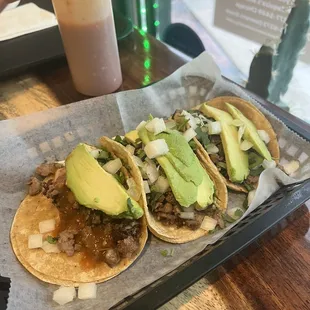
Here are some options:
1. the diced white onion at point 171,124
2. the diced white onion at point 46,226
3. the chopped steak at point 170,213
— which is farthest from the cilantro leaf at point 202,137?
the diced white onion at point 46,226

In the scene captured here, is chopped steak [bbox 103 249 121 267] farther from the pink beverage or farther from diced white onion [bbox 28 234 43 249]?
the pink beverage

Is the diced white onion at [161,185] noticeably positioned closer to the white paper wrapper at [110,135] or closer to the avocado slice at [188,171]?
the avocado slice at [188,171]

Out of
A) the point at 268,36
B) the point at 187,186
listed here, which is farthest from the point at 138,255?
the point at 268,36

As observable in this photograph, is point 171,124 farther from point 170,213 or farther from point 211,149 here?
point 170,213

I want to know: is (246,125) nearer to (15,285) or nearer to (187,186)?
(187,186)

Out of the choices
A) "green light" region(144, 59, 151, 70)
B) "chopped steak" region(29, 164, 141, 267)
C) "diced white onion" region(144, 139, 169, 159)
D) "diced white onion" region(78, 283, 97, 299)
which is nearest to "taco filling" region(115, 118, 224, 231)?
"diced white onion" region(144, 139, 169, 159)
